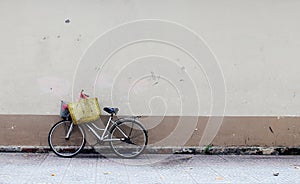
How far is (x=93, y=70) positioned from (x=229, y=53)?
8.50 ft

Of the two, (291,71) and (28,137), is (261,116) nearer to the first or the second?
(291,71)

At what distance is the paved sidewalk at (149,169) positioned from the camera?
21.1 feet

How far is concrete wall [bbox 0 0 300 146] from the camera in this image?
7992 millimetres

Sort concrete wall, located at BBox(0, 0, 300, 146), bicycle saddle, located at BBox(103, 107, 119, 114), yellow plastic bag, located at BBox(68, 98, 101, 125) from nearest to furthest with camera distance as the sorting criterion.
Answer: yellow plastic bag, located at BBox(68, 98, 101, 125)
bicycle saddle, located at BBox(103, 107, 119, 114)
concrete wall, located at BBox(0, 0, 300, 146)

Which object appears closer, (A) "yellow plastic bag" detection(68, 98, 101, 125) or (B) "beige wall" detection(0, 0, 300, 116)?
(A) "yellow plastic bag" detection(68, 98, 101, 125)

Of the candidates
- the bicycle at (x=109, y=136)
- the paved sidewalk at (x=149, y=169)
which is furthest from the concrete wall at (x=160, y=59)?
the paved sidewalk at (x=149, y=169)

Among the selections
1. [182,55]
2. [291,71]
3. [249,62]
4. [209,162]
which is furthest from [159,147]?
[291,71]

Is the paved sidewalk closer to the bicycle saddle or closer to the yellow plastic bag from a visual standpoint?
the yellow plastic bag

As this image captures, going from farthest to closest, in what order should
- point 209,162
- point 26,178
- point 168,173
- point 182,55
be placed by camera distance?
point 182,55, point 209,162, point 168,173, point 26,178

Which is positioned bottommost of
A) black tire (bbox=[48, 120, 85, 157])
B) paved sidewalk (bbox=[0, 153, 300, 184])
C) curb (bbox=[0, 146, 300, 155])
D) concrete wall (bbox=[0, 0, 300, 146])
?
paved sidewalk (bbox=[0, 153, 300, 184])

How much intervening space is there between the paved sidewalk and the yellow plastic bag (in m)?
0.70

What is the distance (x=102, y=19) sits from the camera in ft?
26.4

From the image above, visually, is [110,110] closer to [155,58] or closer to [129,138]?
[129,138]

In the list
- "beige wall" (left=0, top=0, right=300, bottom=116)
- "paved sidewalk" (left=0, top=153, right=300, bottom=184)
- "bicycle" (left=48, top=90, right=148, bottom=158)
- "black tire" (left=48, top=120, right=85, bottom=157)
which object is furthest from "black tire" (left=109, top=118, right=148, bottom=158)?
"black tire" (left=48, top=120, right=85, bottom=157)
